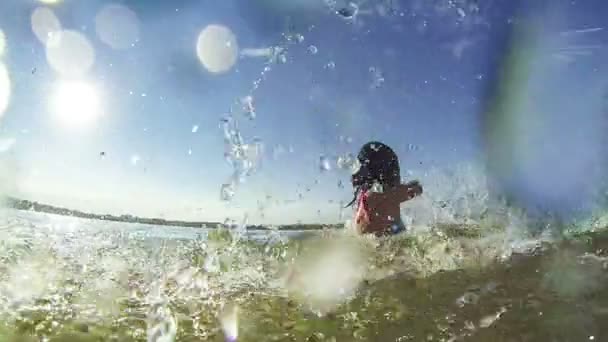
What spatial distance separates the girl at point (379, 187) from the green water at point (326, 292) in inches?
30.4

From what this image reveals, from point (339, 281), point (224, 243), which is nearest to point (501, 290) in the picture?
point (339, 281)

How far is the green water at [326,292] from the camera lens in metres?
5.55

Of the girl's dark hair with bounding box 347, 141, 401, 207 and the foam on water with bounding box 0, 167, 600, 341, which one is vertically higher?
the girl's dark hair with bounding box 347, 141, 401, 207

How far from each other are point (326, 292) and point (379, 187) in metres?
1.56

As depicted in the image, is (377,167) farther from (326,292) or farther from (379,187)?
(326,292)

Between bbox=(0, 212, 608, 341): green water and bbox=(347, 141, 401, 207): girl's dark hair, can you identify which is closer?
bbox=(0, 212, 608, 341): green water

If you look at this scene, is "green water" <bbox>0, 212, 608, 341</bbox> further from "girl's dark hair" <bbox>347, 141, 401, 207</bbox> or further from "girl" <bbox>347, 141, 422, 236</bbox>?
"girl's dark hair" <bbox>347, 141, 401, 207</bbox>

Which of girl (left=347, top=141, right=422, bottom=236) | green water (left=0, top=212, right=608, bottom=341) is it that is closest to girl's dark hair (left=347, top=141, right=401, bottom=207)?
girl (left=347, top=141, right=422, bottom=236)

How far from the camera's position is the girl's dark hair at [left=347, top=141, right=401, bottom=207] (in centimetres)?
678

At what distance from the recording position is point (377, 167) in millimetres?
6867

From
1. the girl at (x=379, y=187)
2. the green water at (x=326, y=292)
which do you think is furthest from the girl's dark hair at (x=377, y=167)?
the green water at (x=326, y=292)

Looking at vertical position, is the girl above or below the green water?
above

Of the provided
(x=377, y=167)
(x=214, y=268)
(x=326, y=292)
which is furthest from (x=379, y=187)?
(x=214, y=268)

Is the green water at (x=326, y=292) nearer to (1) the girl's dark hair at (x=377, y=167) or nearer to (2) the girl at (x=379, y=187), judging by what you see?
(2) the girl at (x=379, y=187)
